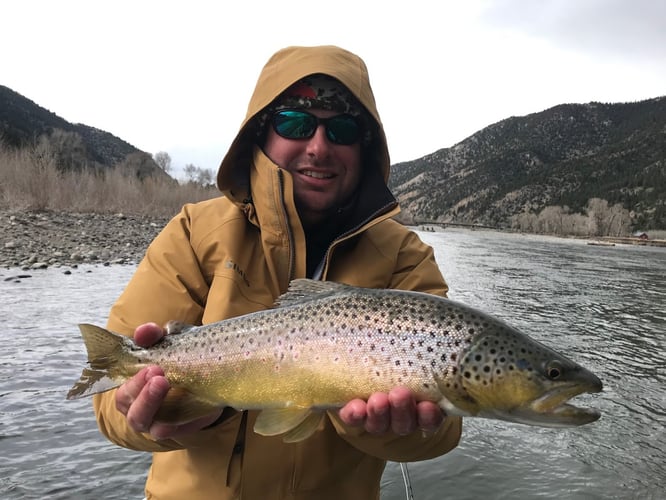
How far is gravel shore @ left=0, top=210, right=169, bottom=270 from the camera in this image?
17.9 m

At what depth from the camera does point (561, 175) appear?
139 metres

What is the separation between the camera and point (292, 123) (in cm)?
265

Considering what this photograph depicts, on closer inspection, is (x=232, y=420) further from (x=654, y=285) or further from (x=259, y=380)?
(x=654, y=285)

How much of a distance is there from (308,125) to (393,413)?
5.02 feet

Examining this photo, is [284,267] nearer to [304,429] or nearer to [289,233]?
[289,233]

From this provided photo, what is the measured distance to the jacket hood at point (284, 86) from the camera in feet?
8.79

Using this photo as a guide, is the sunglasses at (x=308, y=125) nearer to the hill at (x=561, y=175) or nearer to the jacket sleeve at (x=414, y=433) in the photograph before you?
the jacket sleeve at (x=414, y=433)

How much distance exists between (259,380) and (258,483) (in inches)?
18.4

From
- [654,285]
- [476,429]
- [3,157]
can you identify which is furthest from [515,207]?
[476,429]

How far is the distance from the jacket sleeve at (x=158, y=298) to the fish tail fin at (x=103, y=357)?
0.12 meters

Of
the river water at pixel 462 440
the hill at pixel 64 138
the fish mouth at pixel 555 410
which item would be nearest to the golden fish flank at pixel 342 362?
the fish mouth at pixel 555 410

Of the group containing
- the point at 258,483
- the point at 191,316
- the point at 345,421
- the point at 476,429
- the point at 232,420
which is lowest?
the point at 476,429

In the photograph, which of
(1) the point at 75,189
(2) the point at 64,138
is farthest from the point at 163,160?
(1) the point at 75,189

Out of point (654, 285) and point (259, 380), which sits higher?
point (259, 380)
